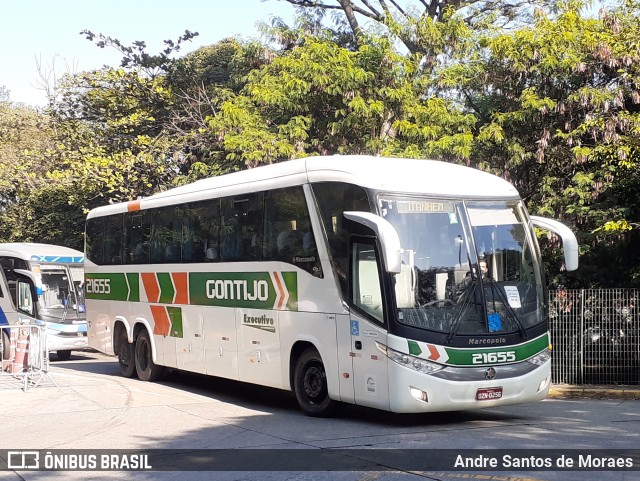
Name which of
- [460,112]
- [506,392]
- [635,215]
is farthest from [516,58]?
[506,392]

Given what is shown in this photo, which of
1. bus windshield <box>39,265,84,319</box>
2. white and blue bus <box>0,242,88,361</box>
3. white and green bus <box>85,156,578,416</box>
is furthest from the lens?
bus windshield <box>39,265,84,319</box>

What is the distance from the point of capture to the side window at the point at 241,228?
14383mm

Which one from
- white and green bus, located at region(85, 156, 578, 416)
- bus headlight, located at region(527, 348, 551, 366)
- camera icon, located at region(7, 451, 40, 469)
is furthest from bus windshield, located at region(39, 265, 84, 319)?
bus headlight, located at region(527, 348, 551, 366)

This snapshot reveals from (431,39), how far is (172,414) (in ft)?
41.8

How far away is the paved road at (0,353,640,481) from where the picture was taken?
885 cm

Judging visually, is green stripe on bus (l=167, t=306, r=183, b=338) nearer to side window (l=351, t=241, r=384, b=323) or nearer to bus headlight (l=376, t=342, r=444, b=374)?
side window (l=351, t=241, r=384, b=323)

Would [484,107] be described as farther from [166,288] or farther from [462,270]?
[462,270]

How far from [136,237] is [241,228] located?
15.9 feet

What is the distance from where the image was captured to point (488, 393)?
11.5 metres

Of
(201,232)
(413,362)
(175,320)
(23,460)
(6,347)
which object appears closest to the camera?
(23,460)

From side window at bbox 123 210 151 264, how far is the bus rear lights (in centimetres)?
850

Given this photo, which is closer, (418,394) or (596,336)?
(418,394)

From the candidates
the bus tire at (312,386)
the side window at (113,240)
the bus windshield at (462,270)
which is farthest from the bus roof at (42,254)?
the bus windshield at (462,270)

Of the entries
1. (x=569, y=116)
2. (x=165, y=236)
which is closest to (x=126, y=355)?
(x=165, y=236)
